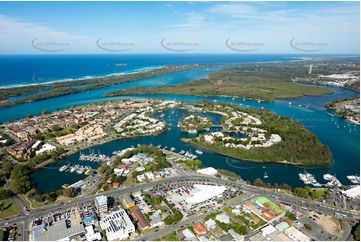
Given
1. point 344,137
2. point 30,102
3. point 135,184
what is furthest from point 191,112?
point 30,102

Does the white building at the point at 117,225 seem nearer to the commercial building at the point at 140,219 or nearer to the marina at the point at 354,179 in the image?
the commercial building at the point at 140,219

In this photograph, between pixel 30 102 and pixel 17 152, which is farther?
pixel 30 102

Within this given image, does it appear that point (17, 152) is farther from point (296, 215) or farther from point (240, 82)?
point (240, 82)

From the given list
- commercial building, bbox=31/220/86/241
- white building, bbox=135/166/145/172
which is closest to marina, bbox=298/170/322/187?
white building, bbox=135/166/145/172

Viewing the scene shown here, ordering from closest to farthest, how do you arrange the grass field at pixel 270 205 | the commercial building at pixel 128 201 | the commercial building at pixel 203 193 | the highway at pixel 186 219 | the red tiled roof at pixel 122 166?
the highway at pixel 186 219
the grass field at pixel 270 205
the commercial building at pixel 128 201
the commercial building at pixel 203 193
the red tiled roof at pixel 122 166

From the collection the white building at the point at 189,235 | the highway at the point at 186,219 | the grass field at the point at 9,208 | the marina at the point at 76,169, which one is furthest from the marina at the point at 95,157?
the white building at the point at 189,235

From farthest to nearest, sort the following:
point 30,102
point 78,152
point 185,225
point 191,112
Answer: point 30,102 → point 191,112 → point 78,152 → point 185,225
